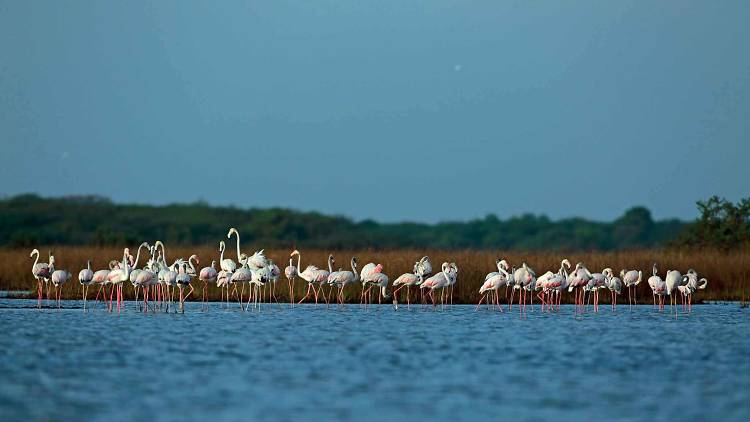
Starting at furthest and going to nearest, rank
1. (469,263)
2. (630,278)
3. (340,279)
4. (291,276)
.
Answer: (469,263)
(291,276)
(630,278)
(340,279)

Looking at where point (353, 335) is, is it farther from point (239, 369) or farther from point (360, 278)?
point (360, 278)

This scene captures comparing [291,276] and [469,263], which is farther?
[469,263]

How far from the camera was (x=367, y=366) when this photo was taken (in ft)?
51.8

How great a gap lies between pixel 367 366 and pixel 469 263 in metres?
14.8

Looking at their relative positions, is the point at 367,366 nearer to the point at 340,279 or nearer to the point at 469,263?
the point at 340,279

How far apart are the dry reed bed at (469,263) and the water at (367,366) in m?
5.30

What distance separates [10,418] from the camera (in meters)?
11.7

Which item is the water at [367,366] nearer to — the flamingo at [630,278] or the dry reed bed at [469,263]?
the flamingo at [630,278]

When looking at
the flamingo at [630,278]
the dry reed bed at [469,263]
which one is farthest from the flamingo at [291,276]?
the flamingo at [630,278]

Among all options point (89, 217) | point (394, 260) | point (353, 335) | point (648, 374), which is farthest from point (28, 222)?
point (648, 374)

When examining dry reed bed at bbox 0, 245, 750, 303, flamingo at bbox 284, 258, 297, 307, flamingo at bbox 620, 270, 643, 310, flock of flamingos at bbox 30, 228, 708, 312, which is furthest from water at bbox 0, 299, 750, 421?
dry reed bed at bbox 0, 245, 750, 303

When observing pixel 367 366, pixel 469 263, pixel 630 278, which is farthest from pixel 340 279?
pixel 367 366

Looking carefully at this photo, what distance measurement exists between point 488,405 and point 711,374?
3.89m

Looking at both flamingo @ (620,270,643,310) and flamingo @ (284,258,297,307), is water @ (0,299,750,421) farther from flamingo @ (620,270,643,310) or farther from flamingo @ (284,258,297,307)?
flamingo @ (284,258,297,307)
